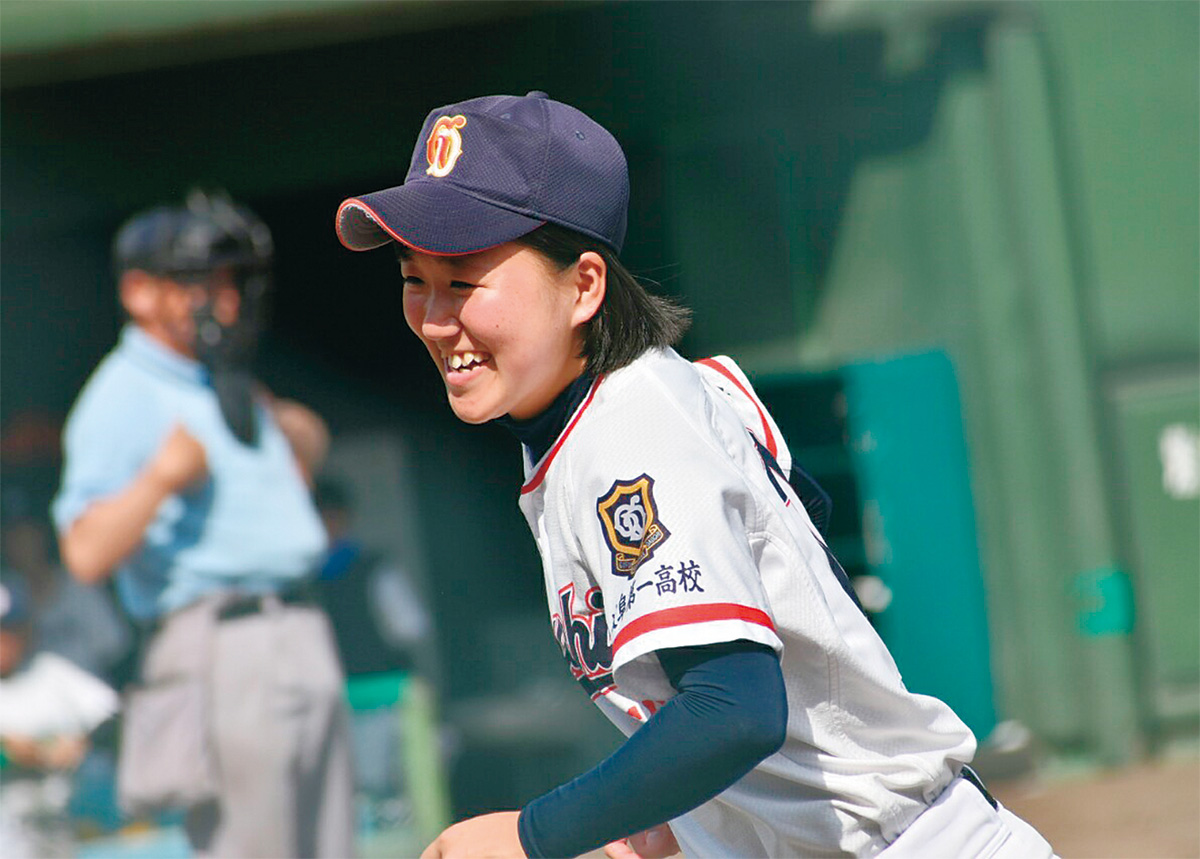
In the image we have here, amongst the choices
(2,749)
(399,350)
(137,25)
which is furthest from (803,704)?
(399,350)

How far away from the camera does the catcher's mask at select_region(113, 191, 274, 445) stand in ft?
15.5

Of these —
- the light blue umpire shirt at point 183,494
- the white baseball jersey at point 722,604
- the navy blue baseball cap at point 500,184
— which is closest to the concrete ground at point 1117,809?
the light blue umpire shirt at point 183,494

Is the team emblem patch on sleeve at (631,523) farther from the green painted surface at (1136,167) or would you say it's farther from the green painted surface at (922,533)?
the green painted surface at (1136,167)

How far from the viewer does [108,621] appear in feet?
17.3

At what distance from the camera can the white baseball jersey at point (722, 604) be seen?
1440mm

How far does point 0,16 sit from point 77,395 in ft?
4.78

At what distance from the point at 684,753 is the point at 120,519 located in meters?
3.16

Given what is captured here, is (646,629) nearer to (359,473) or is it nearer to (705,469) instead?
(705,469)

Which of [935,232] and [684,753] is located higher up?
[935,232]

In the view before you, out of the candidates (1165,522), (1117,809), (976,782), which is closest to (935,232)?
(1165,522)

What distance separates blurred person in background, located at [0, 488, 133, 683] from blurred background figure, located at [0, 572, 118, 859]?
1.7 inches

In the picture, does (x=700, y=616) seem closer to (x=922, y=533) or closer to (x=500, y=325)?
(x=500, y=325)

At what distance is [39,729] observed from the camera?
5.07 m

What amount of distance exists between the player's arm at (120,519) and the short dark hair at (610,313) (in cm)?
282
